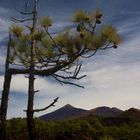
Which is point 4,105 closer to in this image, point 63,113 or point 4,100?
point 4,100

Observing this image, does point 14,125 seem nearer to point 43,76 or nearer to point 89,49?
point 43,76

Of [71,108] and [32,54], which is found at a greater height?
[71,108]

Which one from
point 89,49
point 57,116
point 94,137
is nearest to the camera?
point 89,49

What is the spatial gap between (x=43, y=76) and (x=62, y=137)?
281cm

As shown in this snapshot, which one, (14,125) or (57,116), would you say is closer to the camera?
(14,125)

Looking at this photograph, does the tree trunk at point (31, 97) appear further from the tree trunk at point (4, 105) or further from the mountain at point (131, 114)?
the mountain at point (131, 114)

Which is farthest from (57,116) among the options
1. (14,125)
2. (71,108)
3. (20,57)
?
(20,57)

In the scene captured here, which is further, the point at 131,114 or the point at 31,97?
the point at 131,114

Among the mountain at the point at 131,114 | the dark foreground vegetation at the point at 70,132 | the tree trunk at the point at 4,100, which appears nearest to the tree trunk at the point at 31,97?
the tree trunk at the point at 4,100

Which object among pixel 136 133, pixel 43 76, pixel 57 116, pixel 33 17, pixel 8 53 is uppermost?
pixel 57 116

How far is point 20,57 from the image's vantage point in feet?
55.5

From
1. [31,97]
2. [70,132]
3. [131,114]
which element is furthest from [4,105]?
[131,114]

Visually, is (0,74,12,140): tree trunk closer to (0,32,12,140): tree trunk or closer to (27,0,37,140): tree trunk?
(0,32,12,140): tree trunk

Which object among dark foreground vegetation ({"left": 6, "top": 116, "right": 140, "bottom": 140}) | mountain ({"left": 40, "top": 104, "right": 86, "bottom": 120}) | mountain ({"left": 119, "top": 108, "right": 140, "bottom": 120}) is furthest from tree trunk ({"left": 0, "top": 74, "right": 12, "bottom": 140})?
mountain ({"left": 40, "top": 104, "right": 86, "bottom": 120})
